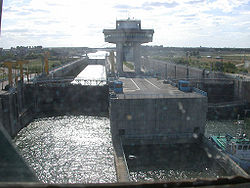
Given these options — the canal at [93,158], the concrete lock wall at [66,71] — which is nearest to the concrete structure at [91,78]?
the concrete lock wall at [66,71]

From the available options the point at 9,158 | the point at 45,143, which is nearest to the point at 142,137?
the point at 45,143

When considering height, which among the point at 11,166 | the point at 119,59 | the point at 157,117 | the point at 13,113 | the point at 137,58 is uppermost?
the point at 137,58

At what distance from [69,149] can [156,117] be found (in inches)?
208

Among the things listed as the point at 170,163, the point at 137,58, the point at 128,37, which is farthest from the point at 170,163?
the point at 128,37

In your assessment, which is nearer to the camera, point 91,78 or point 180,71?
point 180,71

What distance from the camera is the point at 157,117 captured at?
49.8ft

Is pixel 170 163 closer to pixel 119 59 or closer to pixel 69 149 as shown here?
pixel 69 149

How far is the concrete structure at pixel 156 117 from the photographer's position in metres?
14.9

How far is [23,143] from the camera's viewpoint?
51.9 feet

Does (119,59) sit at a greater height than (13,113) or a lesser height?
greater

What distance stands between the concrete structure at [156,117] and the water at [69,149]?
5.71 feet

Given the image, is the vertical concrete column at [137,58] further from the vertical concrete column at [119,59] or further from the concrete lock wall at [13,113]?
the concrete lock wall at [13,113]

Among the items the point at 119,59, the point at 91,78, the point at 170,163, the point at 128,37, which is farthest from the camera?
the point at 91,78

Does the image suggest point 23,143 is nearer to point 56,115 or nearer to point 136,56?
point 56,115
